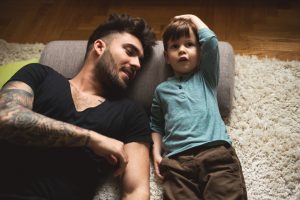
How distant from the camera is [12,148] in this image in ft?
3.83

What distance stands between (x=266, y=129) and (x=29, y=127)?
0.91m

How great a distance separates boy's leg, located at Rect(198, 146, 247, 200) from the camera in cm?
115

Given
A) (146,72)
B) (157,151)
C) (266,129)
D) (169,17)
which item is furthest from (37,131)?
(169,17)

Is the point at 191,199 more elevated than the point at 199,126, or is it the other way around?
the point at 199,126

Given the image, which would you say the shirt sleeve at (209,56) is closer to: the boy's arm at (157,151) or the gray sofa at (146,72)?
the gray sofa at (146,72)

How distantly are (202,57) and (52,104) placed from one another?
58 centimetres

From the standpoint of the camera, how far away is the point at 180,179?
1.21m

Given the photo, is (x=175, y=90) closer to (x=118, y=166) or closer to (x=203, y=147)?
(x=203, y=147)

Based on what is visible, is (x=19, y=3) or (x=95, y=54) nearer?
(x=95, y=54)

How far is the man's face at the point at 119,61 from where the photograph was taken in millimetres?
1359

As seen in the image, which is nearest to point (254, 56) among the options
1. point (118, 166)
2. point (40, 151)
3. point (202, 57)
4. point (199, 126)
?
point (202, 57)

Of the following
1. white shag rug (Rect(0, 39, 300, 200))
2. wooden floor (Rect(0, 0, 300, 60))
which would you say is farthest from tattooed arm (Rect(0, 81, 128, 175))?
wooden floor (Rect(0, 0, 300, 60))

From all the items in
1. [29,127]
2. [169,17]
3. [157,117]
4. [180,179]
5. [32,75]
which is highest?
[169,17]

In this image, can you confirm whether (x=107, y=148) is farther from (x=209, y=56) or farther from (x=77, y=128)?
(x=209, y=56)
